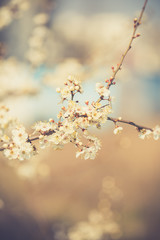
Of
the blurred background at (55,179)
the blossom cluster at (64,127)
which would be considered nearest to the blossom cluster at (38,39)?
the blurred background at (55,179)

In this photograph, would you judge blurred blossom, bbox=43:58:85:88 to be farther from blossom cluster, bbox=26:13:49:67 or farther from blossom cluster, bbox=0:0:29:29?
blossom cluster, bbox=0:0:29:29

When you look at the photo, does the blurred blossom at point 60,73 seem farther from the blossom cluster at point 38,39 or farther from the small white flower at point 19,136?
the small white flower at point 19,136

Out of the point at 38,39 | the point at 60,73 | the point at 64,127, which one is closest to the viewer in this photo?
the point at 64,127

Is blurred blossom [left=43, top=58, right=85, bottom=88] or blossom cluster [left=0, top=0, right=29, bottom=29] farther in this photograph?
blurred blossom [left=43, top=58, right=85, bottom=88]

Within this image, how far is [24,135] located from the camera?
36.0 inches

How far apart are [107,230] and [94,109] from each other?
292 cm

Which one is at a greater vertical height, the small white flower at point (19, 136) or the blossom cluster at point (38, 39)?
the blossom cluster at point (38, 39)

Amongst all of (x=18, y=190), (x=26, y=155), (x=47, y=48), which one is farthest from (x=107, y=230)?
(x=47, y=48)

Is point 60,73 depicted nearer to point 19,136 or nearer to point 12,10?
point 12,10

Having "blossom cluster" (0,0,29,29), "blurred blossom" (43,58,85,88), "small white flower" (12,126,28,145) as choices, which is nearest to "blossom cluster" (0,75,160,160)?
"small white flower" (12,126,28,145)

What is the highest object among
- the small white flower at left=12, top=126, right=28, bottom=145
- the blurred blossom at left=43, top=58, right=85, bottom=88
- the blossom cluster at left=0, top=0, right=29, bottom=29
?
the blossom cluster at left=0, top=0, right=29, bottom=29

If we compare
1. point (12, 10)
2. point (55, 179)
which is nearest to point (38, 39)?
point (12, 10)

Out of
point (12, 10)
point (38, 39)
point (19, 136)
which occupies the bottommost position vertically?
point (19, 136)

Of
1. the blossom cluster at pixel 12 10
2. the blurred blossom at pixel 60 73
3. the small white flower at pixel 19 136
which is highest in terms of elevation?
the blossom cluster at pixel 12 10
